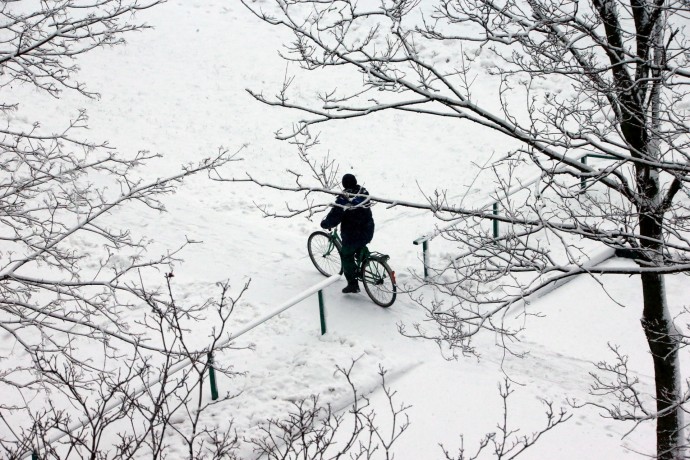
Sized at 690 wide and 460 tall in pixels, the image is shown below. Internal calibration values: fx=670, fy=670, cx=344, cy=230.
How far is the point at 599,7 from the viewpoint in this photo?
18.6 feet

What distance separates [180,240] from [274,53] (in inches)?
387

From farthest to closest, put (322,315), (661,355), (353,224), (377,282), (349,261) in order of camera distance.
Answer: (349,261) → (377,282) → (353,224) → (322,315) → (661,355)

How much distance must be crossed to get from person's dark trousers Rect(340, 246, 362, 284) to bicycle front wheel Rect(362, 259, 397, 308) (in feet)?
0.63

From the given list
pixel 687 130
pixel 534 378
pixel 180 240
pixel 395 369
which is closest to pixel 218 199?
pixel 180 240

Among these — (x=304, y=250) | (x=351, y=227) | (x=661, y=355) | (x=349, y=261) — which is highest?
(x=304, y=250)

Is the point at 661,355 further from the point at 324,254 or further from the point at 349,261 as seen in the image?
the point at 324,254

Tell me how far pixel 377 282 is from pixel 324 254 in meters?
1.28

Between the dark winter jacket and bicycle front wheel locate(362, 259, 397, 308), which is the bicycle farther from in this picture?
the dark winter jacket

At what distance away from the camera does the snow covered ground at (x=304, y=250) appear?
7172mm

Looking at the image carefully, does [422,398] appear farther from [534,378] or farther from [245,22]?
[245,22]

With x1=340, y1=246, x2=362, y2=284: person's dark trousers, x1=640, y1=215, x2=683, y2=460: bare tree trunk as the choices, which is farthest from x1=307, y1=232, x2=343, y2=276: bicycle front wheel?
x1=640, y1=215, x2=683, y2=460: bare tree trunk

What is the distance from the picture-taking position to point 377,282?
8.87 meters

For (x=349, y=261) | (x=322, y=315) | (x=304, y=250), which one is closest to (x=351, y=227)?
(x=349, y=261)

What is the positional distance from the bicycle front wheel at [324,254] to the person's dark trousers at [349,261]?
68 centimetres
